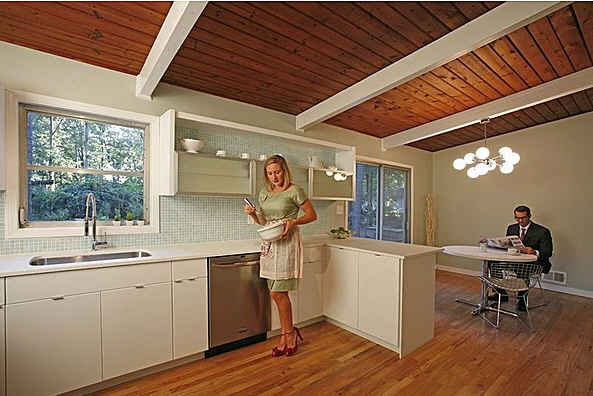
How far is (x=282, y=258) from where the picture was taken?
2.50 metres

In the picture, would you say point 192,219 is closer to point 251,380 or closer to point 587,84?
point 251,380

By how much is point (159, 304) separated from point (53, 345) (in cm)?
63

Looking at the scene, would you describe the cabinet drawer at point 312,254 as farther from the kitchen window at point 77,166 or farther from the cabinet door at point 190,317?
the kitchen window at point 77,166

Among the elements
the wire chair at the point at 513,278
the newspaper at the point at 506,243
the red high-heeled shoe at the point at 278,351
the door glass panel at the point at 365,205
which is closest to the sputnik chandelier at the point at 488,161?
the newspaper at the point at 506,243

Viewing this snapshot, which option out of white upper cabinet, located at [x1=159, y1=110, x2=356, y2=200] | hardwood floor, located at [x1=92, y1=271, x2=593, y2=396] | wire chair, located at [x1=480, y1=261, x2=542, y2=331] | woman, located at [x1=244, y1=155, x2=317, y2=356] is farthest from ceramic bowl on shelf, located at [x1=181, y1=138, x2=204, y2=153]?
wire chair, located at [x1=480, y1=261, x2=542, y2=331]

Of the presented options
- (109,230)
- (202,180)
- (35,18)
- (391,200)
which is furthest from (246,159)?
(391,200)

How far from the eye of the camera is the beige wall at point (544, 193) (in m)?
4.55

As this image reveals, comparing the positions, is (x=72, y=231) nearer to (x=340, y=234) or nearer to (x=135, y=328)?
(x=135, y=328)

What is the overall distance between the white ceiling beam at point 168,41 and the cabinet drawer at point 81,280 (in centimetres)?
151

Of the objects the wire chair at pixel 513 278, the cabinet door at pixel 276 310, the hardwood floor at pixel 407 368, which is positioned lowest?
the hardwood floor at pixel 407 368

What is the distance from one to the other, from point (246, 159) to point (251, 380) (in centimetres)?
195

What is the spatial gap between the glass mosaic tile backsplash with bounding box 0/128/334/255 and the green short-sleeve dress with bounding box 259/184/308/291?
2.52ft

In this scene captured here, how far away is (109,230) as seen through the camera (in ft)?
8.25

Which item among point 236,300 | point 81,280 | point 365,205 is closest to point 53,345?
point 81,280
